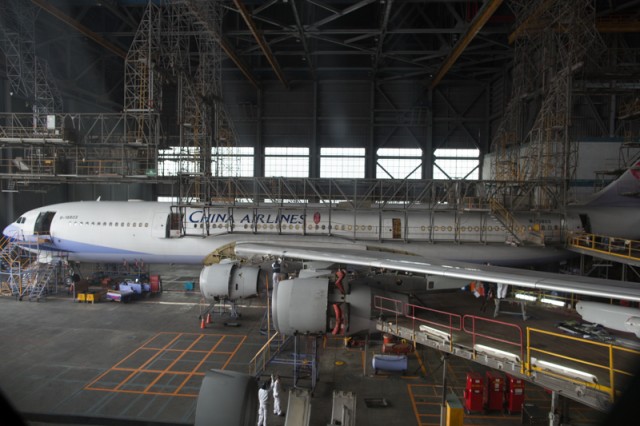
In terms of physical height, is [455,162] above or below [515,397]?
above

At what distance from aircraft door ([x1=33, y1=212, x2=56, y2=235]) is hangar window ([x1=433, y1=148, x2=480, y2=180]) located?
3675 centimetres

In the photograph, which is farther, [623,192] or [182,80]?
[182,80]

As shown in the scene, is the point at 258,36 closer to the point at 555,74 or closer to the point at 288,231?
the point at 288,231

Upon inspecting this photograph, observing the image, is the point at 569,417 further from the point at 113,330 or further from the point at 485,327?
the point at 113,330

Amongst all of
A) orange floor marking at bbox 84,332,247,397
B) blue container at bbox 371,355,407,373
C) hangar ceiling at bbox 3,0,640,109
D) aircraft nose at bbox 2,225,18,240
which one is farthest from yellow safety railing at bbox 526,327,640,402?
aircraft nose at bbox 2,225,18,240

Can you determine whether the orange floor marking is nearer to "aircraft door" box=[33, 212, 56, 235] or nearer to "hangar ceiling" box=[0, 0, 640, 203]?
"aircraft door" box=[33, 212, 56, 235]

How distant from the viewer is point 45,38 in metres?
31.8

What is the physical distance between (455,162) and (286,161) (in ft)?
65.1

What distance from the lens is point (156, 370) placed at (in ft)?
44.9

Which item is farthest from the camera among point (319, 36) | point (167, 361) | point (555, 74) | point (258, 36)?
point (319, 36)

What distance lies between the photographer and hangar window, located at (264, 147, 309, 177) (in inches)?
1759

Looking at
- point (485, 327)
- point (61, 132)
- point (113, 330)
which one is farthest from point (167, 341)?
point (61, 132)

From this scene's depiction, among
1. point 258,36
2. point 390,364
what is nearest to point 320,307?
point 390,364

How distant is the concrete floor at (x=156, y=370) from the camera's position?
434 inches
